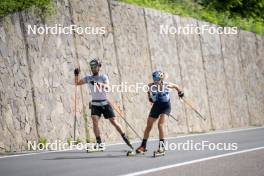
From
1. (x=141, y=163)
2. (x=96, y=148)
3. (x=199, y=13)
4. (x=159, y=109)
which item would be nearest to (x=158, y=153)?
(x=159, y=109)

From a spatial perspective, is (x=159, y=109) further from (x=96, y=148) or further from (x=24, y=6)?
(x=24, y=6)

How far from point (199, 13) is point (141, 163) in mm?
17069

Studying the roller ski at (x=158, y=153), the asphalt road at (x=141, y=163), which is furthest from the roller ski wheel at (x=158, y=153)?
the asphalt road at (x=141, y=163)

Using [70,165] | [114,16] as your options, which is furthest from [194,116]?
[70,165]

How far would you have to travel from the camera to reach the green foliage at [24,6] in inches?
538

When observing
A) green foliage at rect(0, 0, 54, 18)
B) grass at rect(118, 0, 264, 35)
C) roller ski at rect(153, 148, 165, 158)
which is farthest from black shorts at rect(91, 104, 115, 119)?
grass at rect(118, 0, 264, 35)

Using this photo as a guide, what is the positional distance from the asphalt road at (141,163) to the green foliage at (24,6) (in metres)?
3.93

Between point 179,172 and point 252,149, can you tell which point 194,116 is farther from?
point 179,172

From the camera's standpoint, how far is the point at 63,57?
48.6 ft

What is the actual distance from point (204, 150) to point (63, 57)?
489cm

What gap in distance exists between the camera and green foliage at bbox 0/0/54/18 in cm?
1366

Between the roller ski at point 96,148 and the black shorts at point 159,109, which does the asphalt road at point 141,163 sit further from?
the black shorts at point 159,109

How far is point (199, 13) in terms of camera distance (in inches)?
1020

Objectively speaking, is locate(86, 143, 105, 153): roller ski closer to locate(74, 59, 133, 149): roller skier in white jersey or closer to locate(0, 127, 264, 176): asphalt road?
locate(74, 59, 133, 149): roller skier in white jersey
